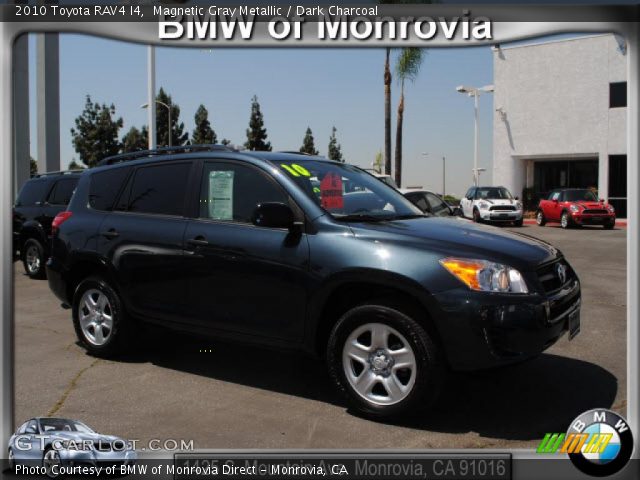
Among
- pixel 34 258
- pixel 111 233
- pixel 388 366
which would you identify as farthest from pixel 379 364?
pixel 34 258

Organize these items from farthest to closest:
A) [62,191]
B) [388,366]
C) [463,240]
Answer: [62,191] → [463,240] → [388,366]

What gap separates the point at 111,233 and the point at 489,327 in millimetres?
3264

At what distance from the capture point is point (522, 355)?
3625mm

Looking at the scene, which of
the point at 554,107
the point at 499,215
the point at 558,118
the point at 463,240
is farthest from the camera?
the point at 554,107

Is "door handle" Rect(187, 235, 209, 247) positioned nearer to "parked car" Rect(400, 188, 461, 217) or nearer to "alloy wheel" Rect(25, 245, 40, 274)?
"parked car" Rect(400, 188, 461, 217)

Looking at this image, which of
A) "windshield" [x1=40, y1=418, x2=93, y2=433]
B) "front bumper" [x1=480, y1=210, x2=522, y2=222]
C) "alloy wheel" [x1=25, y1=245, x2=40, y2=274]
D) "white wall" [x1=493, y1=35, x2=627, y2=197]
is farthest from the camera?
"white wall" [x1=493, y1=35, x2=627, y2=197]

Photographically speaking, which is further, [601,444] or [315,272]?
[315,272]

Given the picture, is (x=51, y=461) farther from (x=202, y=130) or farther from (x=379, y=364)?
(x=202, y=130)

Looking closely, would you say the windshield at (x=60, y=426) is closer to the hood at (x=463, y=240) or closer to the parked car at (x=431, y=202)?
the hood at (x=463, y=240)

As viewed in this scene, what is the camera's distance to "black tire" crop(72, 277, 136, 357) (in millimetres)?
5180

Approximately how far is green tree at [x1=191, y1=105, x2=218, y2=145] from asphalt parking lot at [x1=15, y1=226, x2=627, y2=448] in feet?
6.12

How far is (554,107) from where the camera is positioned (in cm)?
2950

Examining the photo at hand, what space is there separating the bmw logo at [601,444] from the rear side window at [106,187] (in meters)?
4.17

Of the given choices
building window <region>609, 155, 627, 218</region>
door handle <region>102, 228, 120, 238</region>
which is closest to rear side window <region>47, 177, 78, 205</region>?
door handle <region>102, 228, 120, 238</region>
